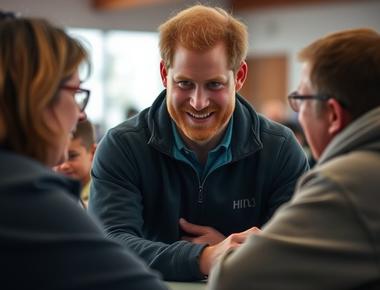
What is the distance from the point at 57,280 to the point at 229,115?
126cm

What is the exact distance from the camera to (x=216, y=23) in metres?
2.38

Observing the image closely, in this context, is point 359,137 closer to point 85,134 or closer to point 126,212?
point 126,212

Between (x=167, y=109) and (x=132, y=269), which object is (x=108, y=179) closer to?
(x=167, y=109)

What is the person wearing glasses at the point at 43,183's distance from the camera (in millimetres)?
1261

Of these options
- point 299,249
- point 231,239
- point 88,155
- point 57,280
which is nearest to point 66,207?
point 57,280

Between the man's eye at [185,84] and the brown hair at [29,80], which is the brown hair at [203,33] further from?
the brown hair at [29,80]

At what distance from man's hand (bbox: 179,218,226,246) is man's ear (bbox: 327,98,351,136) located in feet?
2.29

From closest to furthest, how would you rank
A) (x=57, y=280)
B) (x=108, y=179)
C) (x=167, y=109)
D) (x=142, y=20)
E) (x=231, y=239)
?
(x=57, y=280) < (x=231, y=239) < (x=108, y=179) < (x=167, y=109) < (x=142, y=20)

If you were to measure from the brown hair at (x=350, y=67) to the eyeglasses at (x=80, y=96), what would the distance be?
0.53 m

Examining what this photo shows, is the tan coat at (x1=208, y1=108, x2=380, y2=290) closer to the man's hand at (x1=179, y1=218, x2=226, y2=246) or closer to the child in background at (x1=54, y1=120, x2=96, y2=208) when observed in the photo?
the man's hand at (x1=179, y1=218, x2=226, y2=246)

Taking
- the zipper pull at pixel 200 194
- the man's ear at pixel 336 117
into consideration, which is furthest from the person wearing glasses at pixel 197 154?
the man's ear at pixel 336 117

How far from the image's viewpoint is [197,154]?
7.89 ft

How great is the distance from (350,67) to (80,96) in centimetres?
62

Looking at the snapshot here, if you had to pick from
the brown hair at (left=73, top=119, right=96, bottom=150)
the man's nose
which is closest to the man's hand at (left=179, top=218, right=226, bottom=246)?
the man's nose
